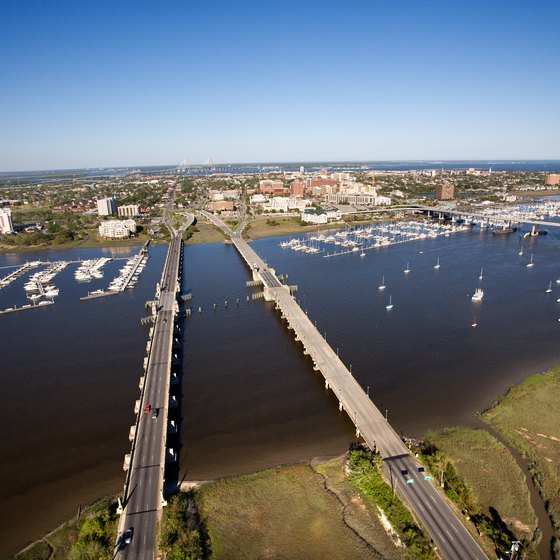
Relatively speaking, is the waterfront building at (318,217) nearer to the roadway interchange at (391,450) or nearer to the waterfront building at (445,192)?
the waterfront building at (445,192)

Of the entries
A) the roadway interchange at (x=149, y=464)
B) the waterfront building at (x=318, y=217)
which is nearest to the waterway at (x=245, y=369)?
the roadway interchange at (x=149, y=464)

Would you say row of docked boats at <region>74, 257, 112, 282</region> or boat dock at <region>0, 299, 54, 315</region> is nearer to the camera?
boat dock at <region>0, 299, 54, 315</region>

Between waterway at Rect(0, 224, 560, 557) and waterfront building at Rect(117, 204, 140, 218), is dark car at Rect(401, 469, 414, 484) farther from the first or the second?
waterfront building at Rect(117, 204, 140, 218)

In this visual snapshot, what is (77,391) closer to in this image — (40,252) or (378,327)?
(378,327)

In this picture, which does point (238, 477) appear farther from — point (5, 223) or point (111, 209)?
point (111, 209)

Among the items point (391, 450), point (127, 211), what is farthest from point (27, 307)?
point (127, 211)

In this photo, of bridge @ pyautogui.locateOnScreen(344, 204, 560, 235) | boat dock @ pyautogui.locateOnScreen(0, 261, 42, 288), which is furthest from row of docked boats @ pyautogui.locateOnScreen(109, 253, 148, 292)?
bridge @ pyautogui.locateOnScreen(344, 204, 560, 235)

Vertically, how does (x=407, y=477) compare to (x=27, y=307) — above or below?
below
